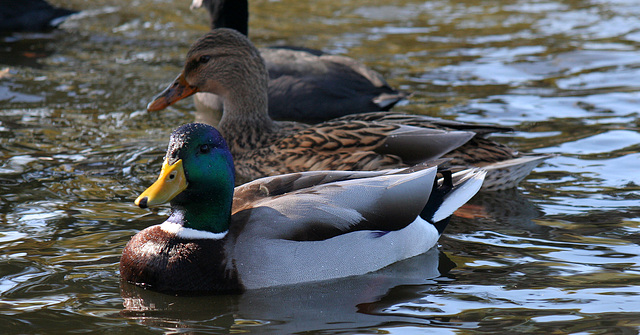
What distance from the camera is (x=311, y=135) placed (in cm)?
643

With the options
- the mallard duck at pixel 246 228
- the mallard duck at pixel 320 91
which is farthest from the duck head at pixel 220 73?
the mallard duck at pixel 246 228

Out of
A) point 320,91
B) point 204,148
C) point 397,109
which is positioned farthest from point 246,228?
point 397,109

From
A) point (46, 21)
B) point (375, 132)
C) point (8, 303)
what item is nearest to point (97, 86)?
point (46, 21)

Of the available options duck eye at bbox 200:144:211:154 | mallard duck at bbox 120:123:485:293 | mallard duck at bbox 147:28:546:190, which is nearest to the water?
mallard duck at bbox 120:123:485:293

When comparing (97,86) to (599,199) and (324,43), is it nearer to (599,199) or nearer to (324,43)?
(324,43)

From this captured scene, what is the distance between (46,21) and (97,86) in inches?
104

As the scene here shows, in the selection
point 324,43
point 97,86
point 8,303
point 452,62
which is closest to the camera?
point 8,303

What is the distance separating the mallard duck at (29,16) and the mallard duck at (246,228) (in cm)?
718

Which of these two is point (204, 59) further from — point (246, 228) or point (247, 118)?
point (246, 228)

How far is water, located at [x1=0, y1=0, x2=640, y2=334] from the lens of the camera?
14.6 feet

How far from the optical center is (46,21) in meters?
11.2

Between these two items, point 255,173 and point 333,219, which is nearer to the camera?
point 333,219

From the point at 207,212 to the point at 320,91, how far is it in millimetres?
3575

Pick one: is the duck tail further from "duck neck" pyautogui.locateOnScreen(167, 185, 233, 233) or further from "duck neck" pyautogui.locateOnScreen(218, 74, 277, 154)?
"duck neck" pyautogui.locateOnScreen(218, 74, 277, 154)
